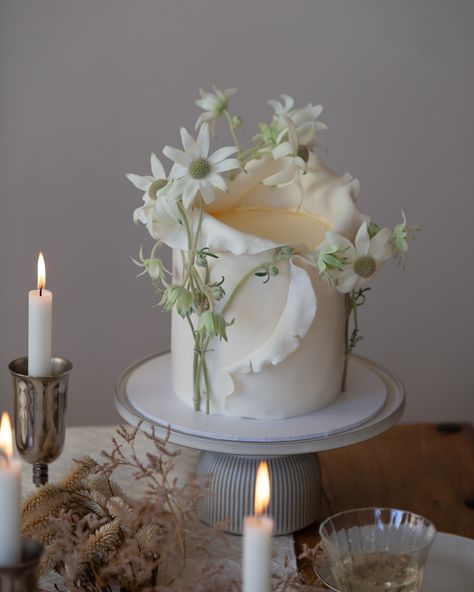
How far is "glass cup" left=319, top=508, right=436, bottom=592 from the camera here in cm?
77

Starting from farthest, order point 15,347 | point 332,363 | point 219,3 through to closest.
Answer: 1. point 15,347
2. point 219,3
3. point 332,363

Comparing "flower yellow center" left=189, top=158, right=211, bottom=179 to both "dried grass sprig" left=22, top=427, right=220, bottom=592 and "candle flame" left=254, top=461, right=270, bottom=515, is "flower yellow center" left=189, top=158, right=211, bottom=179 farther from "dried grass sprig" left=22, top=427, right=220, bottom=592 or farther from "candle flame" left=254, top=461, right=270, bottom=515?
"candle flame" left=254, top=461, right=270, bottom=515

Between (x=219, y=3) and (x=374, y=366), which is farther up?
(x=219, y=3)

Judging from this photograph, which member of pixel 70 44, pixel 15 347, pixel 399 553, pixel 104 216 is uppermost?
pixel 70 44

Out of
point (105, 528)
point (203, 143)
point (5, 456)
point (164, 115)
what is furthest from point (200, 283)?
point (164, 115)

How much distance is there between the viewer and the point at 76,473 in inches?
34.4

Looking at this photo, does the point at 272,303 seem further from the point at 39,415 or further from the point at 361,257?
the point at 39,415

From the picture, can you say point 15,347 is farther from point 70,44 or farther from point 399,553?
point 399,553

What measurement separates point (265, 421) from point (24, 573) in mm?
449

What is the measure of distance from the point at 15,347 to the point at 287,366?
102 cm

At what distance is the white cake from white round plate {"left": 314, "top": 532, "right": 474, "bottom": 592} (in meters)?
0.18

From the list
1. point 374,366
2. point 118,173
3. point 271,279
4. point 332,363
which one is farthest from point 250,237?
point 118,173

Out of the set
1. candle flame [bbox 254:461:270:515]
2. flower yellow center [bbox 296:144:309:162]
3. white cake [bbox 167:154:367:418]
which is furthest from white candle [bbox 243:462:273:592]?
flower yellow center [bbox 296:144:309:162]

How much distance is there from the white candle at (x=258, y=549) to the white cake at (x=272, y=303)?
390 mm
